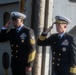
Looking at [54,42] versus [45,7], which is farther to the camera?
[45,7]

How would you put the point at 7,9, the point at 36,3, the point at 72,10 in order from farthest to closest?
the point at 7,9 < the point at 72,10 < the point at 36,3

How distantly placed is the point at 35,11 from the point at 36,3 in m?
0.16

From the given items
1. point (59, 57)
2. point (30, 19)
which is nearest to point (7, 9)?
point (30, 19)

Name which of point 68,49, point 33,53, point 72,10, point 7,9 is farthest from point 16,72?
point 7,9

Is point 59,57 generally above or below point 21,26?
below

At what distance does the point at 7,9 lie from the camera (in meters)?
18.7

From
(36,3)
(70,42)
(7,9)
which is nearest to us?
(70,42)

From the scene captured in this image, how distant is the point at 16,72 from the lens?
24.9 feet

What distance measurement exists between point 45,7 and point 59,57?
4.57 feet

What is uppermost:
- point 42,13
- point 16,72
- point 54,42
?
point 42,13

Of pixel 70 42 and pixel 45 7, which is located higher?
pixel 45 7

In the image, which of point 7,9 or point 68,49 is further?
point 7,9

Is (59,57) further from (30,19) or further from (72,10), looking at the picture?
(72,10)

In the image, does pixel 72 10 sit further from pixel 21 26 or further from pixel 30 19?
pixel 21 26
